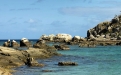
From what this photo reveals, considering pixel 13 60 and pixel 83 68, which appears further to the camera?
pixel 13 60

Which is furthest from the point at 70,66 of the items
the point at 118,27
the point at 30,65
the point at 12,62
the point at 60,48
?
the point at 118,27

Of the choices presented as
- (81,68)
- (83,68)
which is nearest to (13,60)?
(81,68)

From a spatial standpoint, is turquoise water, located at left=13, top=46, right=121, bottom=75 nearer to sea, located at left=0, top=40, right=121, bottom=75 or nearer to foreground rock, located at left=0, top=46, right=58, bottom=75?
sea, located at left=0, top=40, right=121, bottom=75

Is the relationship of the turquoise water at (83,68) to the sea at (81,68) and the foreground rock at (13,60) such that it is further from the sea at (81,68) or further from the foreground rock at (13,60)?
the foreground rock at (13,60)

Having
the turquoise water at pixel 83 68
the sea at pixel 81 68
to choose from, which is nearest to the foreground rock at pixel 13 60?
the sea at pixel 81 68

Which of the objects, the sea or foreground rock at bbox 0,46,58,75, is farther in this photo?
foreground rock at bbox 0,46,58,75

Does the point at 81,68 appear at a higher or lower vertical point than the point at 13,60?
lower

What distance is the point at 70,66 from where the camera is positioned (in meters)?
49.5

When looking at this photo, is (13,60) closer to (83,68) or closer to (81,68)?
(81,68)

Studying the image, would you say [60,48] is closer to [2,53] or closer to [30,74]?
[2,53]

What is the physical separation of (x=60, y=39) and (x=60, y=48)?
3456 inches

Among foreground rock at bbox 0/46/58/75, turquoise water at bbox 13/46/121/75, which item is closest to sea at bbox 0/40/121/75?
turquoise water at bbox 13/46/121/75

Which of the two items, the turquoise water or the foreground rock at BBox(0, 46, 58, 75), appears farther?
the foreground rock at BBox(0, 46, 58, 75)

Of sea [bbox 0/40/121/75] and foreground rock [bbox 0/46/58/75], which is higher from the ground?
foreground rock [bbox 0/46/58/75]
